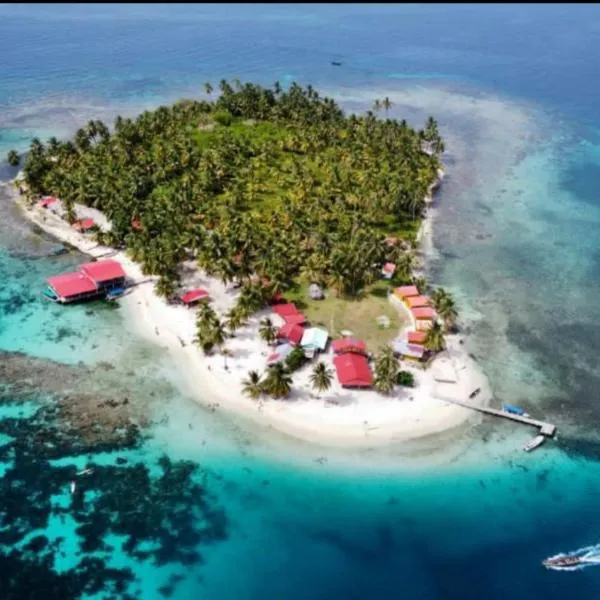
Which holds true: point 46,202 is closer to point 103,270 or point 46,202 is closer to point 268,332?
point 103,270

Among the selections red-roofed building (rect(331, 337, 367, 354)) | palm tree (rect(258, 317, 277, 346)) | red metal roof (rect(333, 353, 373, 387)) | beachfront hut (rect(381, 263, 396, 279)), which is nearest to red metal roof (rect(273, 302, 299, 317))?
palm tree (rect(258, 317, 277, 346))

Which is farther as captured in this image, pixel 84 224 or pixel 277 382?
pixel 84 224

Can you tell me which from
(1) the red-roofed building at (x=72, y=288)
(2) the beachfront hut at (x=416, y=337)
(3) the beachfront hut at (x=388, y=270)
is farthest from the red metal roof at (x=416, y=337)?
(1) the red-roofed building at (x=72, y=288)

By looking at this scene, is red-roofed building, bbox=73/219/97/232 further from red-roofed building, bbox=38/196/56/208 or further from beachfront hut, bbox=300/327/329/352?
beachfront hut, bbox=300/327/329/352

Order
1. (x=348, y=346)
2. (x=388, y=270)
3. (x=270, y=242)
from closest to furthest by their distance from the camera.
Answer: (x=348, y=346) → (x=388, y=270) → (x=270, y=242)

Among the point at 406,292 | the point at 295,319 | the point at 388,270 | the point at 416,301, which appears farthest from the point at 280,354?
the point at 388,270

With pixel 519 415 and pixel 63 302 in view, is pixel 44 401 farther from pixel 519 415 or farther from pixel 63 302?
pixel 519 415

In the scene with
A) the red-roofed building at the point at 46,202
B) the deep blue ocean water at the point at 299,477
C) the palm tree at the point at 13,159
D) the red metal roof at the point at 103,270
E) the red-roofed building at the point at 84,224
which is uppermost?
the palm tree at the point at 13,159

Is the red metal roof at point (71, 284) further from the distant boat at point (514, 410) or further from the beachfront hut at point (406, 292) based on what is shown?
the distant boat at point (514, 410)

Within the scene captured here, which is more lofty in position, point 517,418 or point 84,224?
point 84,224
